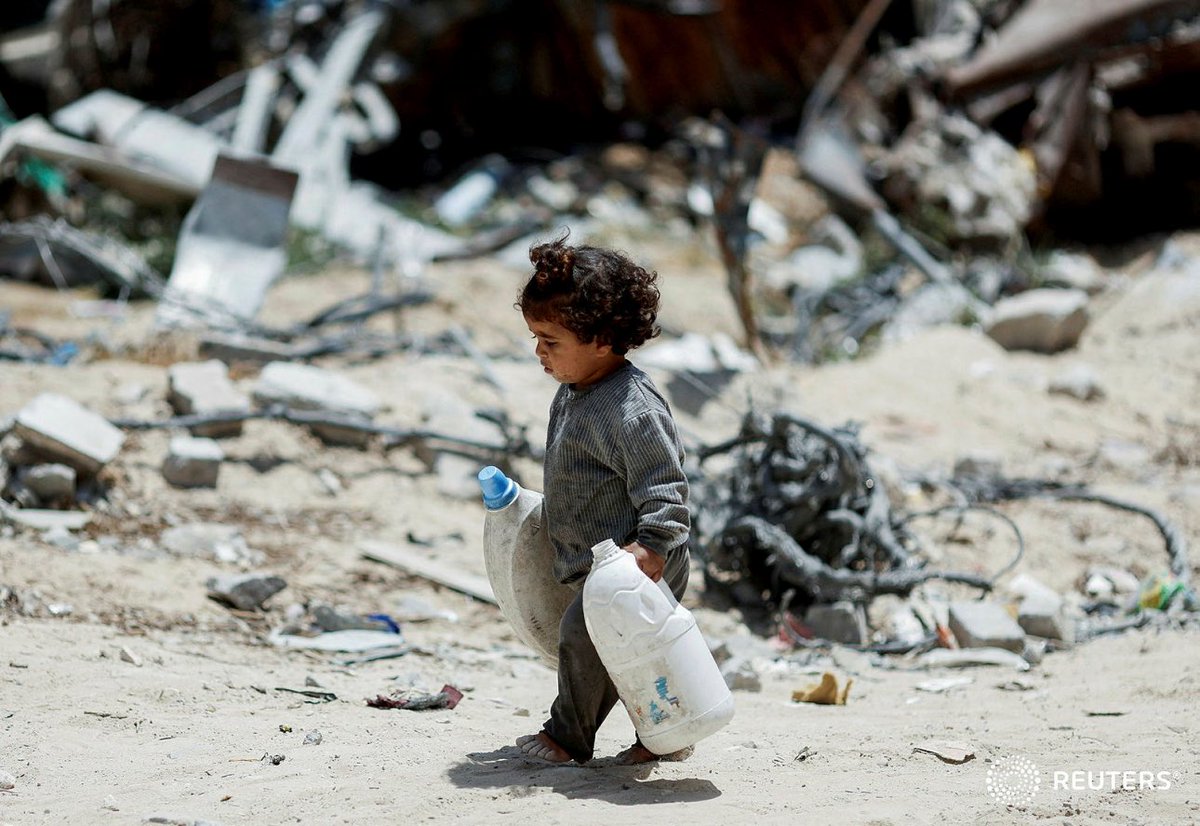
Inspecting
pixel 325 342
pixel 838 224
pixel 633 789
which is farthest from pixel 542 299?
pixel 838 224

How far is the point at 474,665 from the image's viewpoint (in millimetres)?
3635

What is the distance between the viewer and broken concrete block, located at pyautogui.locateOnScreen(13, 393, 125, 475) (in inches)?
169

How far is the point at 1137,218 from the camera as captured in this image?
30.5 feet

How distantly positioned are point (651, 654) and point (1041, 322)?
564 centimetres

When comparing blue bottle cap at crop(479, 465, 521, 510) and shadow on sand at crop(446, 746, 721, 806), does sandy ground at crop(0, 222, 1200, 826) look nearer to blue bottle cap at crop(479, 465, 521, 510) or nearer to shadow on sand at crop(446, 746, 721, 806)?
shadow on sand at crop(446, 746, 721, 806)

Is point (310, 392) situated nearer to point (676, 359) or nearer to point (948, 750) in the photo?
point (676, 359)

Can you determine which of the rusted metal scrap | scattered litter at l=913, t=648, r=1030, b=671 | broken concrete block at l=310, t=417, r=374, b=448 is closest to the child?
scattered litter at l=913, t=648, r=1030, b=671

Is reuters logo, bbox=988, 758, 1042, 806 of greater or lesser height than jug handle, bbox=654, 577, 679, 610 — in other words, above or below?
below

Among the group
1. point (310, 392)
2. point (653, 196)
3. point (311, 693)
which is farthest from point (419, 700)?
point (653, 196)

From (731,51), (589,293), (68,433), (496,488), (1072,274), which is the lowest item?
(68,433)

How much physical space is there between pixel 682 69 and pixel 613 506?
1006 centimetres

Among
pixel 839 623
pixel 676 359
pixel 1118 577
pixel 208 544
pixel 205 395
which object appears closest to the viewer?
pixel 839 623

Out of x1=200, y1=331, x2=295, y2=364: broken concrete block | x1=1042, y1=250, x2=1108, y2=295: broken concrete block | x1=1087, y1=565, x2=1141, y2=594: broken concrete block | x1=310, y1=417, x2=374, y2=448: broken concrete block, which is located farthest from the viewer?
x1=1042, y1=250, x2=1108, y2=295: broken concrete block

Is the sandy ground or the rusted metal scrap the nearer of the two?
the sandy ground
